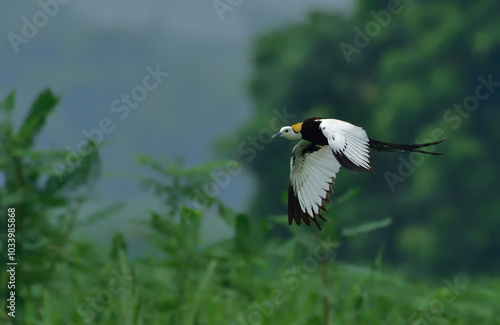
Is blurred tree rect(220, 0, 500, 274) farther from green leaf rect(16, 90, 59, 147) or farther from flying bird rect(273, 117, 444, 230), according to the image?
flying bird rect(273, 117, 444, 230)

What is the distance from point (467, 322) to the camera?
3621 millimetres

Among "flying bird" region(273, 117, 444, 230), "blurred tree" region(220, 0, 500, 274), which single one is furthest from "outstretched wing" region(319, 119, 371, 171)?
"blurred tree" region(220, 0, 500, 274)

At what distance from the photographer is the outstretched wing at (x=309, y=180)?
4.25 feet

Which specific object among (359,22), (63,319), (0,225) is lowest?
(63,319)

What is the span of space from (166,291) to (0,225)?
2.44ft

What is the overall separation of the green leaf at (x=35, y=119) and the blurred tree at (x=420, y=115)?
12.8 metres

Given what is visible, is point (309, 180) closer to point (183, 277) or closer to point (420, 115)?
point (183, 277)

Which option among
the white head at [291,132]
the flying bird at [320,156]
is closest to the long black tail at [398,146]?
the flying bird at [320,156]

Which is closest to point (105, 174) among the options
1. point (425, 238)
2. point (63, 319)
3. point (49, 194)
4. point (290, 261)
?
point (49, 194)

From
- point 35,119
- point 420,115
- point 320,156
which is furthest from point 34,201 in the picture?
point 420,115

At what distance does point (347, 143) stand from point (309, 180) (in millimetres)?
171

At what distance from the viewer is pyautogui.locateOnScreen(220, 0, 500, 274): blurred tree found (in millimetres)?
16766

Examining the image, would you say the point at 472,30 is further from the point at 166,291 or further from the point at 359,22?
the point at 166,291

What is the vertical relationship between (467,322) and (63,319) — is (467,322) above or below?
above
